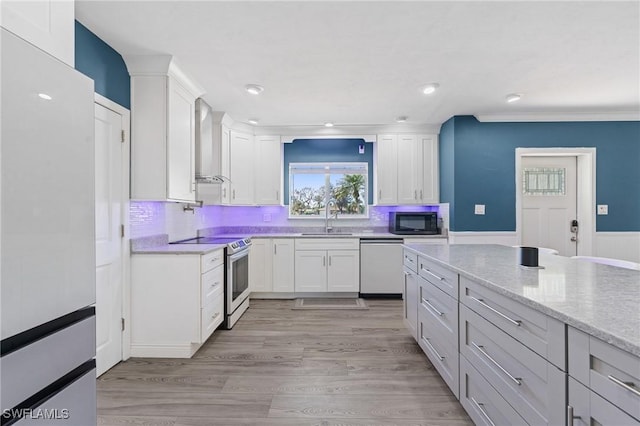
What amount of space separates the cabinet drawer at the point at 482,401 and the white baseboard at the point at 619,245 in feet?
11.6

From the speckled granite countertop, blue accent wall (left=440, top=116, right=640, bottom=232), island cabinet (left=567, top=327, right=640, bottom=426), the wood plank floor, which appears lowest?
the wood plank floor

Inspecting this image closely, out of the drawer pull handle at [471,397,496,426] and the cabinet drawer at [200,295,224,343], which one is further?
the cabinet drawer at [200,295,224,343]

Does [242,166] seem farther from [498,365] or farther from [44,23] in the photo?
[498,365]

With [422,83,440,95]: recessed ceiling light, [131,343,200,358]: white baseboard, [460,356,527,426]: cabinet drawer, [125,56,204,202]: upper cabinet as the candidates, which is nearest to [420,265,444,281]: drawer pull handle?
[460,356,527,426]: cabinet drawer

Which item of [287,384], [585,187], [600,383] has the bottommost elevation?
[287,384]

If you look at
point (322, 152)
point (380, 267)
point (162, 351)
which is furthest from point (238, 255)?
point (322, 152)

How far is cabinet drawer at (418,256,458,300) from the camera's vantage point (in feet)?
6.14

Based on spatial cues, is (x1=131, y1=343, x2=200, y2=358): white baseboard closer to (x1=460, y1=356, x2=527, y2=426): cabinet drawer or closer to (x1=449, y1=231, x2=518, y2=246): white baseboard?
(x1=460, y1=356, x2=527, y2=426): cabinet drawer

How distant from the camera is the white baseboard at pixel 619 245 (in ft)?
12.8

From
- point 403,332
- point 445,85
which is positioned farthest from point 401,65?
point 403,332

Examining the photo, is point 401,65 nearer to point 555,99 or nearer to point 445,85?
point 445,85

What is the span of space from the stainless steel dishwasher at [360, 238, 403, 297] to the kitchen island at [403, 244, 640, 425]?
6.67ft

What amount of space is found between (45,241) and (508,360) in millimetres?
1775

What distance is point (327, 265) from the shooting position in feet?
14.2
